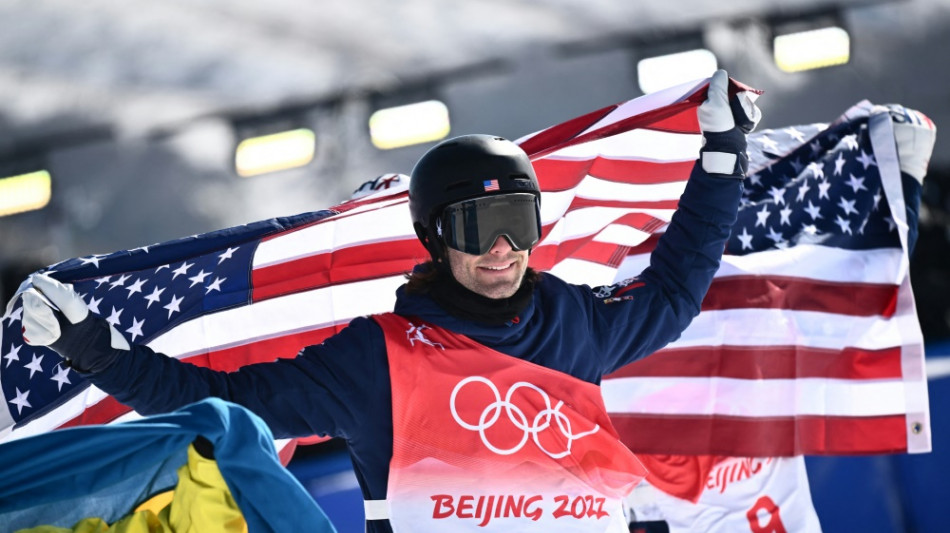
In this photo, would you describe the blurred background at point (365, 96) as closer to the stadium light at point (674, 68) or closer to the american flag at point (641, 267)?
the stadium light at point (674, 68)

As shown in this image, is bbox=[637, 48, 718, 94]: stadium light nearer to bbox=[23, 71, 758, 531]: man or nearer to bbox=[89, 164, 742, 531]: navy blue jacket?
bbox=[89, 164, 742, 531]: navy blue jacket

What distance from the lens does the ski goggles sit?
2.92 meters

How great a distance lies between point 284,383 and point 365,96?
3.64m

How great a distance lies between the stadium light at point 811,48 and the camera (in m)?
6.21

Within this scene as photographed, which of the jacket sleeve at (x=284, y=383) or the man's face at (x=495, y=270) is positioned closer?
the jacket sleeve at (x=284, y=383)

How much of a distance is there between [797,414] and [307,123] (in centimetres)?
306

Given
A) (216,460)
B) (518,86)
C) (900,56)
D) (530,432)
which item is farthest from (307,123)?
(216,460)

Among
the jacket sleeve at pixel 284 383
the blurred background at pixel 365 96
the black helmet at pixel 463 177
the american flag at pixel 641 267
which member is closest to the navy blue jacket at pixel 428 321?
the jacket sleeve at pixel 284 383

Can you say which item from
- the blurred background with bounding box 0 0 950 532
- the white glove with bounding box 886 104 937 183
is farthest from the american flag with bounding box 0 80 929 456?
the blurred background with bounding box 0 0 950 532

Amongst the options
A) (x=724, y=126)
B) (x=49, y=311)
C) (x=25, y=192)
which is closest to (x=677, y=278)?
(x=724, y=126)

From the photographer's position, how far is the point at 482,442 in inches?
112

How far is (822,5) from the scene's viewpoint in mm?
6176

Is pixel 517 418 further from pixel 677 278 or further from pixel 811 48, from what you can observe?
pixel 811 48

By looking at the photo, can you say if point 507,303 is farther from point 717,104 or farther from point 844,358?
point 844,358
